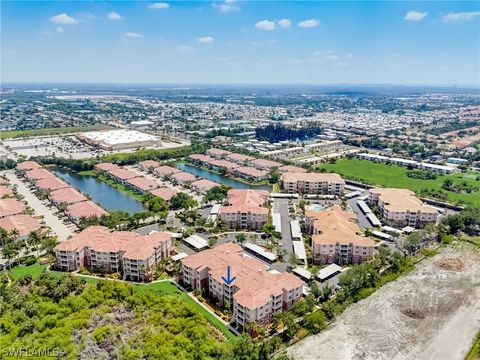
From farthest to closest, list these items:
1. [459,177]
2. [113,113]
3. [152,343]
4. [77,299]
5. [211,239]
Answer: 1. [113,113]
2. [459,177]
3. [211,239]
4. [77,299]
5. [152,343]

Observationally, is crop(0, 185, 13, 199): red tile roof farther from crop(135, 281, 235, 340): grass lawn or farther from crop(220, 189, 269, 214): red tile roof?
crop(135, 281, 235, 340): grass lawn

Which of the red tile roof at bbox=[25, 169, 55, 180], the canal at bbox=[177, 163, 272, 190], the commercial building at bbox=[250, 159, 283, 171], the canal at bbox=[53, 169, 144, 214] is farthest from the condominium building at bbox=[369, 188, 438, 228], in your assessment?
the red tile roof at bbox=[25, 169, 55, 180]

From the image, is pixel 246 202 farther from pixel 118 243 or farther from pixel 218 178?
pixel 218 178

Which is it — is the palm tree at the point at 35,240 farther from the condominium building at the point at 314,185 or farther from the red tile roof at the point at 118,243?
the condominium building at the point at 314,185

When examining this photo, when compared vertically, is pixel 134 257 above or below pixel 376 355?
above

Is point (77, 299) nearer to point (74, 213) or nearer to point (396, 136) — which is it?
point (74, 213)

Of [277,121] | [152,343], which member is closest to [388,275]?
[152,343]
